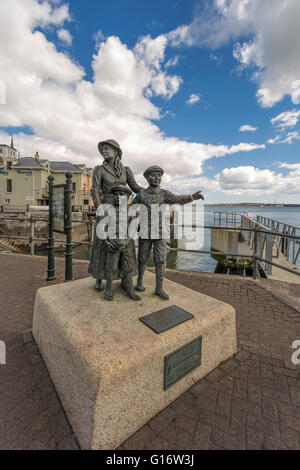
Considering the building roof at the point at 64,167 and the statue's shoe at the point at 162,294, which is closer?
the statue's shoe at the point at 162,294

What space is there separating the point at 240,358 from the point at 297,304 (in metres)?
2.02

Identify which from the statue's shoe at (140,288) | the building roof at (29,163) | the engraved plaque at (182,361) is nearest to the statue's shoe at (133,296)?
the statue's shoe at (140,288)

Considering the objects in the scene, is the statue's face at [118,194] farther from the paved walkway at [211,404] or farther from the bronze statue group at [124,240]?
the paved walkway at [211,404]

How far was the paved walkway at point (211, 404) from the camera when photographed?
4.82 ft

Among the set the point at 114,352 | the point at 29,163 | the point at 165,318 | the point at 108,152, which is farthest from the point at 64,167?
the point at 114,352

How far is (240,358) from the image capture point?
2.34 meters

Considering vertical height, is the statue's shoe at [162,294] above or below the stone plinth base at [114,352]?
above

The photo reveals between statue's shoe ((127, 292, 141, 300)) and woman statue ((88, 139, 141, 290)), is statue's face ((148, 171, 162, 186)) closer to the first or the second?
woman statue ((88, 139, 141, 290))

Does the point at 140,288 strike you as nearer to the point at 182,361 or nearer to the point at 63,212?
the point at 182,361

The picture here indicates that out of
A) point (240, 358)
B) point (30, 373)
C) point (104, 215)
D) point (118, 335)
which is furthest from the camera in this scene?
point (104, 215)

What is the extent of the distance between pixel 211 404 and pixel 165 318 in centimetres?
77

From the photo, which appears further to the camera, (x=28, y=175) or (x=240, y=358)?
(x=28, y=175)
